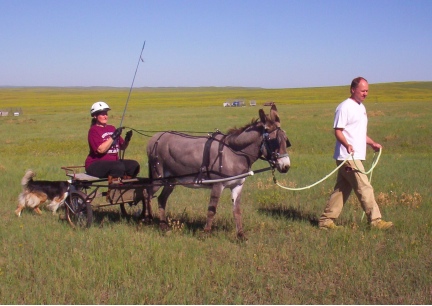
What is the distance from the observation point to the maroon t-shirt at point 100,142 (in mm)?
8508

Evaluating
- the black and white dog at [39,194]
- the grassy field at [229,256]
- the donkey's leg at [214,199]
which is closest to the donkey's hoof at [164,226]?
the grassy field at [229,256]

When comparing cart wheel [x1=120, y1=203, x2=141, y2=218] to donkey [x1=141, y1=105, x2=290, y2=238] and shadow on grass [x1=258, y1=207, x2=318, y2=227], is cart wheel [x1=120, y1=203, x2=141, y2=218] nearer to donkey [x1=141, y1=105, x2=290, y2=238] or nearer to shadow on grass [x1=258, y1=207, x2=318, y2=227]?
donkey [x1=141, y1=105, x2=290, y2=238]

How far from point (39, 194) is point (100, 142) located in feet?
6.92

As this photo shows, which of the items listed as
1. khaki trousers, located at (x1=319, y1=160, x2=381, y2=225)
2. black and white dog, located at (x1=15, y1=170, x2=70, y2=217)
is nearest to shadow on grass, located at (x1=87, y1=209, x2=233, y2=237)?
black and white dog, located at (x1=15, y1=170, x2=70, y2=217)

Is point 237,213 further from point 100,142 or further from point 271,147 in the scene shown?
point 100,142

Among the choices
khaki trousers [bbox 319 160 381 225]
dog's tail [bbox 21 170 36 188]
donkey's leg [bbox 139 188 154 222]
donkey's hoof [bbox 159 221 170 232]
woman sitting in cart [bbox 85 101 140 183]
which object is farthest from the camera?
dog's tail [bbox 21 170 36 188]

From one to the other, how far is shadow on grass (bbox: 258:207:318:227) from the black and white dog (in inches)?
149

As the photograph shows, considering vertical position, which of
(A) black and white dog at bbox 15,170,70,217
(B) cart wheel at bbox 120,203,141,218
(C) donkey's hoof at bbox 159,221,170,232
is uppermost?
(A) black and white dog at bbox 15,170,70,217

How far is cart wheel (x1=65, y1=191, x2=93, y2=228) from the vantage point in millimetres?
8477

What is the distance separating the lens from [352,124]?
8.05 m

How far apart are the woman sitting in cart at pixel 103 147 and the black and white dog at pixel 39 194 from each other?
1.41 metres

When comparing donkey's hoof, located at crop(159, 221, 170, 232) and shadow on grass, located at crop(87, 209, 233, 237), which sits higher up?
donkey's hoof, located at crop(159, 221, 170, 232)

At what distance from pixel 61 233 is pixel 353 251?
447 centimetres

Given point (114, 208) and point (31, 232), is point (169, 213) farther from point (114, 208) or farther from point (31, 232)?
point (31, 232)
